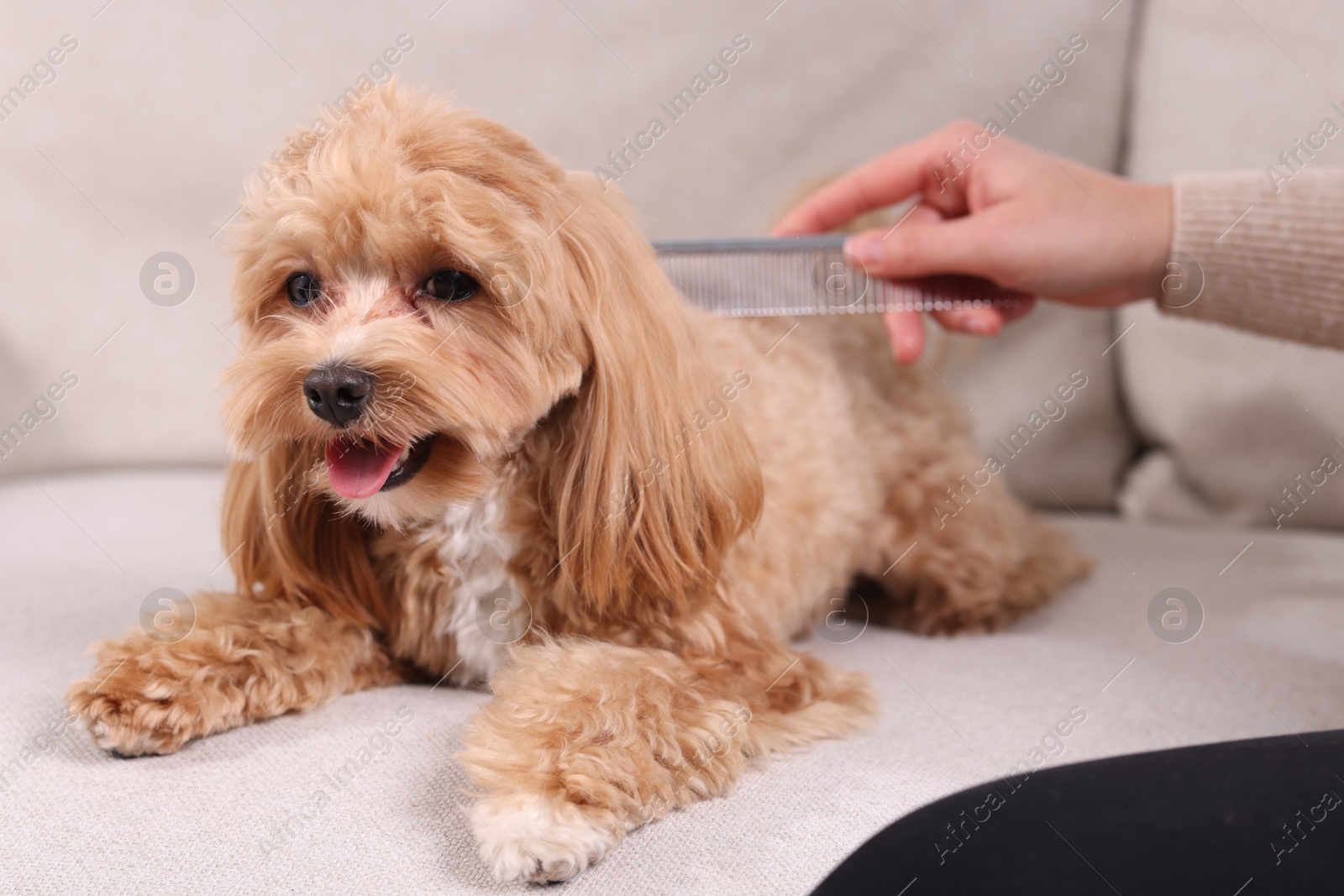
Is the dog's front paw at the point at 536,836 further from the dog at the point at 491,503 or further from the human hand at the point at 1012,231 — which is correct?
the human hand at the point at 1012,231

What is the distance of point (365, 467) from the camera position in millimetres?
1201

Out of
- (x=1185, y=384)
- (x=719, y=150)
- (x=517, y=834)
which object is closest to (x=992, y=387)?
(x=1185, y=384)

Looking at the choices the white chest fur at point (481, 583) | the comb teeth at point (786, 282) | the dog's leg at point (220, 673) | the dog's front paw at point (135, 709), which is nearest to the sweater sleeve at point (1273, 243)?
the comb teeth at point (786, 282)

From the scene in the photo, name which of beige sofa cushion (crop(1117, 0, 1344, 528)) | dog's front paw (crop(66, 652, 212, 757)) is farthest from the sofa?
dog's front paw (crop(66, 652, 212, 757))

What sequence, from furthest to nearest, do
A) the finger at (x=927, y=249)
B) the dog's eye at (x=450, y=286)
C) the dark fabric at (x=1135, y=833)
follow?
the finger at (x=927, y=249), the dog's eye at (x=450, y=286), the dark fabric at (x=1135, y=833)

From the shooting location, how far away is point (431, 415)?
114 centimetres

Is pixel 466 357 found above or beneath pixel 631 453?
above

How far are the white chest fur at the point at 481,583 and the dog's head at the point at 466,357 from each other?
4cm

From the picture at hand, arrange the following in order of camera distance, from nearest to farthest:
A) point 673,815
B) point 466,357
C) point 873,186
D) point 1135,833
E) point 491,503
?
point 1135,833 → point 673,815 → point 466,357 → point 491,503 → point 873,186

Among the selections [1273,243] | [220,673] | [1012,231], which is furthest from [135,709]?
[1273,243]

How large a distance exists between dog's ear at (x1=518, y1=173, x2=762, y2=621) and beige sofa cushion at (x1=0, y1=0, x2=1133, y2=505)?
1.15 metres

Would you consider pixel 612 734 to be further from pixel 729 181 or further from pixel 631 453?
pixel 729 181

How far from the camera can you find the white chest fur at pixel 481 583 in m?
1.31

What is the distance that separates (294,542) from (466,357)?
14.1 inches
